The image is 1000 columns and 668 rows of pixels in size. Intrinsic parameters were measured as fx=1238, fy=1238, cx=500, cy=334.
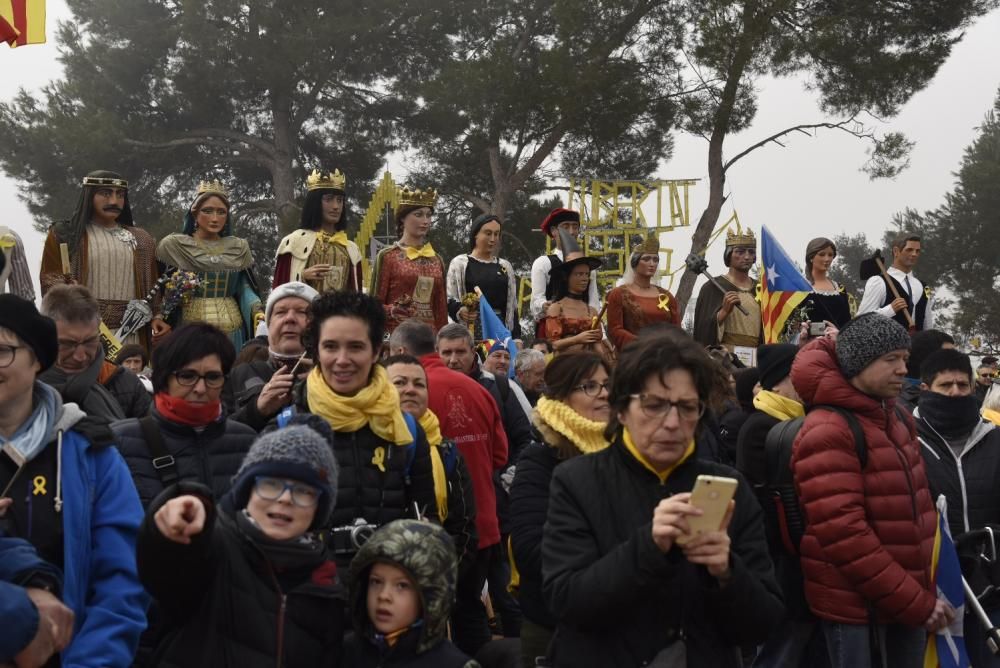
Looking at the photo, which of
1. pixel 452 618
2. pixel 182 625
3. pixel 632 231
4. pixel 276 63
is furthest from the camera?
pixel 276 63

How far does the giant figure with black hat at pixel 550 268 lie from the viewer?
10.2 m

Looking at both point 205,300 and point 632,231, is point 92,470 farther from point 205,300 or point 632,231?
point 632,231

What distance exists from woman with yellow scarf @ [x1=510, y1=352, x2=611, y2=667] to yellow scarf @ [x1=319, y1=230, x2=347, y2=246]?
17.5ft

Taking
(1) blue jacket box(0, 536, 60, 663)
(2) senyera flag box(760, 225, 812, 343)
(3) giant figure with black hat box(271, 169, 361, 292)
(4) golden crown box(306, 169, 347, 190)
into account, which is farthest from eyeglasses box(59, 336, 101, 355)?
(2) senyera flag box(760, 225, 812, 343)

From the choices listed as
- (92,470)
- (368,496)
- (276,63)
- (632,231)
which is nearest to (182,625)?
(92,470)

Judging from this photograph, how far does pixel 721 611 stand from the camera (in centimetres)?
324

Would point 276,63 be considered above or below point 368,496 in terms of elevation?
above

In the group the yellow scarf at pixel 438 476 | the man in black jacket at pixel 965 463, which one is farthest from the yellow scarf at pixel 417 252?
the yellow scarf at pixel 438 476

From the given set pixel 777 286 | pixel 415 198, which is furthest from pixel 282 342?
pixel 777 286

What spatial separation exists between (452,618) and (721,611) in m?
2.56

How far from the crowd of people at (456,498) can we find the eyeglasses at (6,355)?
1 centimetres

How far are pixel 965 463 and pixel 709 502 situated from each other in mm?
3156

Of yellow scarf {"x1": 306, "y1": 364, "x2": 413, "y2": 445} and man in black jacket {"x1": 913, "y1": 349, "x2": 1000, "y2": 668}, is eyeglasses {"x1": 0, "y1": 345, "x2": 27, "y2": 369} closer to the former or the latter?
yellow scarf {"x1": 306, "y1": 364, "x2": 413, "y2": 445}

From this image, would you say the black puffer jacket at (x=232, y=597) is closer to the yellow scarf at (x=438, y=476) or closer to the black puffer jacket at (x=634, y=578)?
the black puffer jacket at (x=634, y=578)
